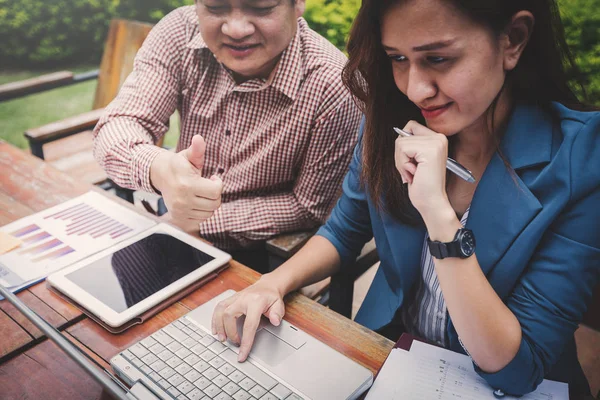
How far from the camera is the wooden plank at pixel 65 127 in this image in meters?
1.84

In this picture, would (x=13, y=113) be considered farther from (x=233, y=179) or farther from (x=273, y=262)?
(x=273, y=262)

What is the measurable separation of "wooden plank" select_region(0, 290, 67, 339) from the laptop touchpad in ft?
1.54

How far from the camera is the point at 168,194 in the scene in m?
1.31

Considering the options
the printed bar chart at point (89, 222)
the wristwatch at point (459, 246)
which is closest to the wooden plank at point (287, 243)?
the printed bar chart at point (89, 222)

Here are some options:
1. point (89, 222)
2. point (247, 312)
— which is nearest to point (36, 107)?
point (89, 222)

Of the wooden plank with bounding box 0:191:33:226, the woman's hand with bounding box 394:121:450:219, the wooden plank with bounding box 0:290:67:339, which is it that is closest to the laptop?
the wooden plank with bounding box 0:290:67:339

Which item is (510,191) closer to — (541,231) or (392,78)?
(541,231)

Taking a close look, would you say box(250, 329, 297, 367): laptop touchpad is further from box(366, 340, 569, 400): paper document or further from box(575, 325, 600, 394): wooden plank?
box(575, 325, 600, 394): wooden plank

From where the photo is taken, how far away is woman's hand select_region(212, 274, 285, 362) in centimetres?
105

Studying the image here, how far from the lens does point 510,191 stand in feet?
3.61

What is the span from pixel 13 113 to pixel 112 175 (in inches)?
32.7

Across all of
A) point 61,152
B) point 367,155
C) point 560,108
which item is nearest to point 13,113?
point 61,152

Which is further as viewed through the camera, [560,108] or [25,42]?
[25,42]

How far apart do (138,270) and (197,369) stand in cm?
40
